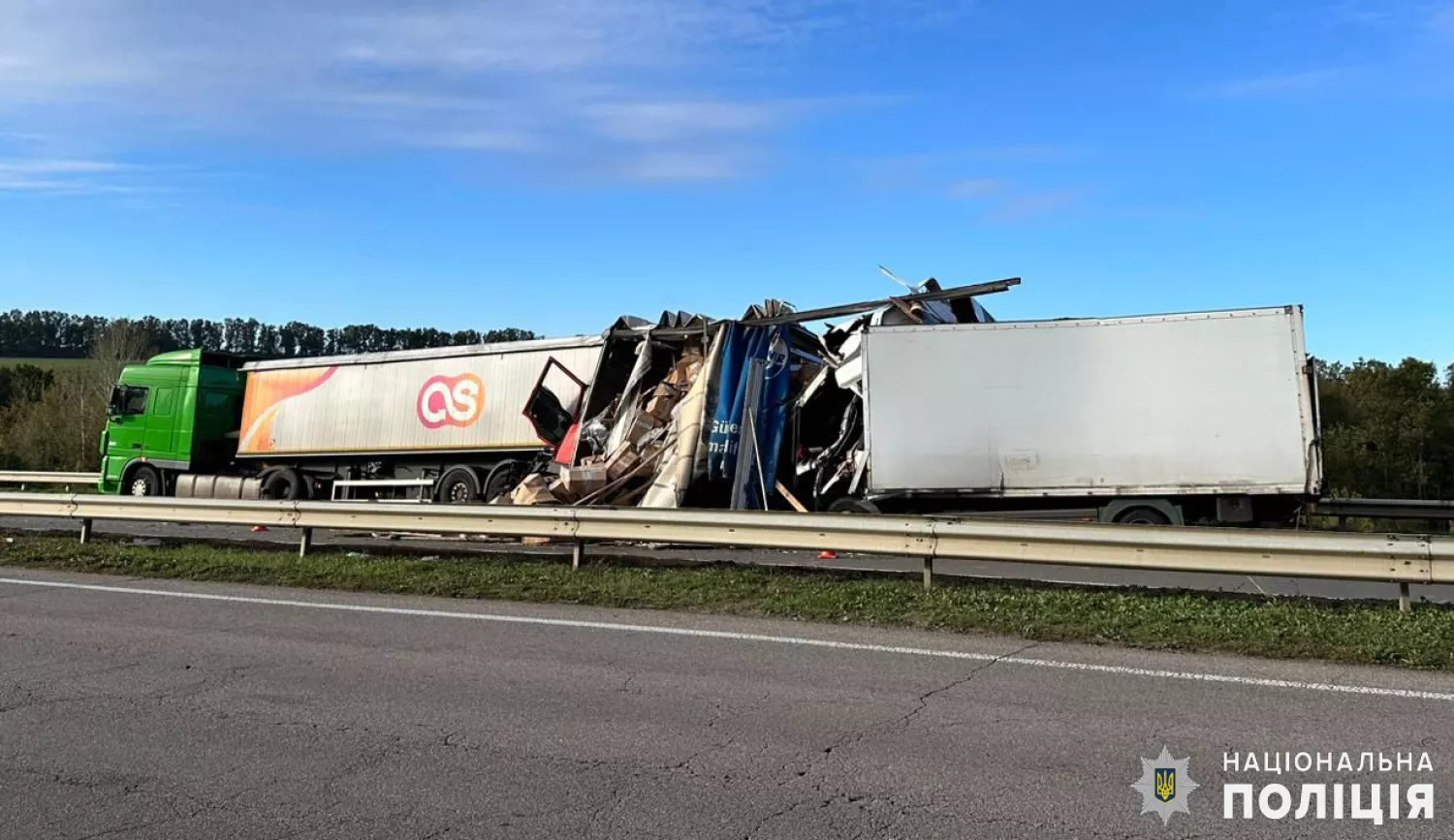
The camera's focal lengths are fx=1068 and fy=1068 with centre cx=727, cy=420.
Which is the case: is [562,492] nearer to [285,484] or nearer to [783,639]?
[783,639]

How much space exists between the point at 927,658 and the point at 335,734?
3.74 metres

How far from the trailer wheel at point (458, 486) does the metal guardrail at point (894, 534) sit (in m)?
6.67

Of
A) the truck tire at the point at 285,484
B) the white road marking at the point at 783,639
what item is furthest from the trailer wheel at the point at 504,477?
the white road marking at the point at 783,639

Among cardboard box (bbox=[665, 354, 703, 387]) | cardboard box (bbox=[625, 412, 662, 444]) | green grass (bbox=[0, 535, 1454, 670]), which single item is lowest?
green grass (bbox=[0, 535, 1454, 670])

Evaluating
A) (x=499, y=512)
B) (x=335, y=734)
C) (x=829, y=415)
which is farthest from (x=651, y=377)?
(x=335, y=734)

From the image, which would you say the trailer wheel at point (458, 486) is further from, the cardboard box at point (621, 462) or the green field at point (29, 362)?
the green field at point (29, 362)

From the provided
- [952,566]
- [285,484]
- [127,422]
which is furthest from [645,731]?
[127,422]

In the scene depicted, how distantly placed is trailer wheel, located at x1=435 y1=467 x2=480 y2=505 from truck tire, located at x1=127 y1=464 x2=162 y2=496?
8.10m

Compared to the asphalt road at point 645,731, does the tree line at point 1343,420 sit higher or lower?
higher

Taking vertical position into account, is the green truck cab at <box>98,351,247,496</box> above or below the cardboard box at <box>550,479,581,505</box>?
above

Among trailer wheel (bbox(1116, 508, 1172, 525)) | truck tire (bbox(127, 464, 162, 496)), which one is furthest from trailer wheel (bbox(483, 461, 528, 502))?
trailer wheel (bbox(1116, 508, 1172, 525))

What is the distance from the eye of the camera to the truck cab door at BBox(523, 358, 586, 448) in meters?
18.4

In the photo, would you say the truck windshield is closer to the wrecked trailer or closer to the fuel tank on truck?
the fuel tank on truck

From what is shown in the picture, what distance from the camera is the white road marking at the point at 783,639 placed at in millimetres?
6230
